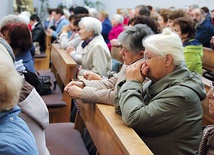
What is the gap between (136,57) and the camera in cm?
244

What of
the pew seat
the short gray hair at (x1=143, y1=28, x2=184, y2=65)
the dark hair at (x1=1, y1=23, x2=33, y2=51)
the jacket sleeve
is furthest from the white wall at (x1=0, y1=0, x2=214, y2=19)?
the jacket sleeve

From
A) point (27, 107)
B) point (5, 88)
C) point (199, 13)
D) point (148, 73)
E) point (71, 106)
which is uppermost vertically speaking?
point (5, 88)

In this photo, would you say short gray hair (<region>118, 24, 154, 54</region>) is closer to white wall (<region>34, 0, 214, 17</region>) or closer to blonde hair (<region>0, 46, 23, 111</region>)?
blonde hair (<region>0, 46, 23, 111</region>)

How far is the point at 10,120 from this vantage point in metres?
1.46

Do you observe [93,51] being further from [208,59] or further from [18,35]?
[208,59]

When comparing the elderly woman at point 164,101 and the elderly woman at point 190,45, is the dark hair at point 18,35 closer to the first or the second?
the elderly woman at point 164,101

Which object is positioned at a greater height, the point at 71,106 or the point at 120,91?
the point at 120,91

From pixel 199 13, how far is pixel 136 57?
4160 mm

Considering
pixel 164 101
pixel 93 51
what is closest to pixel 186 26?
pixel 93 51

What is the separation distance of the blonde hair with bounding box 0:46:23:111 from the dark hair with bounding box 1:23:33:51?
1714 mm

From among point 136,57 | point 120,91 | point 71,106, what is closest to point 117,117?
point 120,91

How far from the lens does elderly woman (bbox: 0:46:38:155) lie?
4.55 ft

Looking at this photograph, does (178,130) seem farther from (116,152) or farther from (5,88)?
(5,88)

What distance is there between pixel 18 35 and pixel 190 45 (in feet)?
5.18
